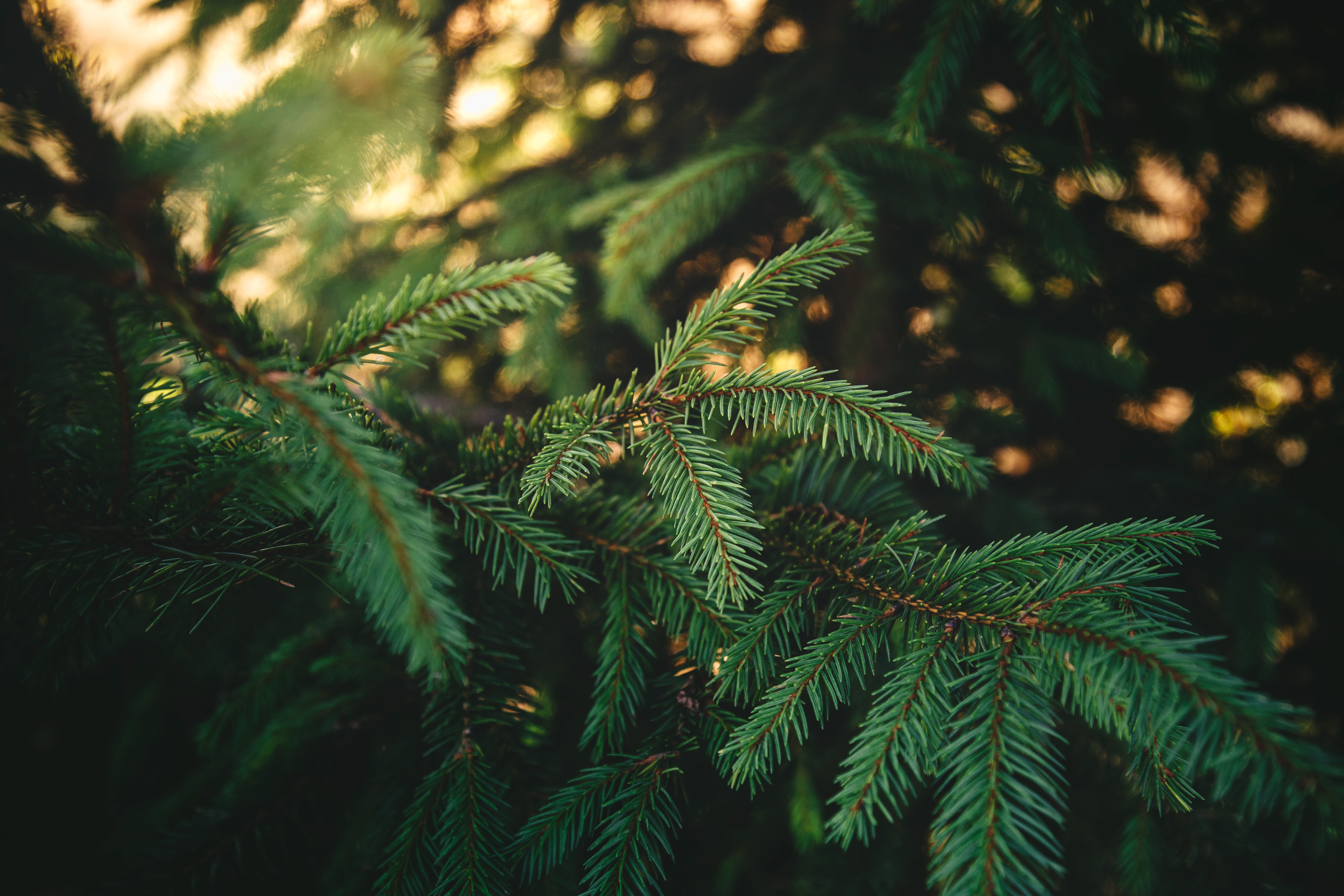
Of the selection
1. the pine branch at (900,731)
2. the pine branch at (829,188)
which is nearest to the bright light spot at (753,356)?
the pine branch at (829,188)

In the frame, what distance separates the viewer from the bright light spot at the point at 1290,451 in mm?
1338

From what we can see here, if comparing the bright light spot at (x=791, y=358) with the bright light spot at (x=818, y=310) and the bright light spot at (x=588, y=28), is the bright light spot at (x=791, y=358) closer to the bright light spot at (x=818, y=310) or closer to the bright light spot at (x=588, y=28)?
the bright light spot at (x=818, y=310)

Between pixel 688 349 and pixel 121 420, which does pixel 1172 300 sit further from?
pixel 121 420

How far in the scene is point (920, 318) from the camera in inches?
59.2

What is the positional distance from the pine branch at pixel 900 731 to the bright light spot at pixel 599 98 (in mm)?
1765

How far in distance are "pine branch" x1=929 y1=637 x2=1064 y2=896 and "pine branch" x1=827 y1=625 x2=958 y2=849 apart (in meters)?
0.02

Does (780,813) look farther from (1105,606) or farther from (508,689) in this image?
(1105,606)

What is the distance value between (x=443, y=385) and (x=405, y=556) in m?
1.60

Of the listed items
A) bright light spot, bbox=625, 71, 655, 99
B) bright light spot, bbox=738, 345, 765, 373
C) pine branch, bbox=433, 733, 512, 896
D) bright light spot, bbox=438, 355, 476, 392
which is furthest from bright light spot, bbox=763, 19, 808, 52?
pine branch, bbox=433, 733, 512, 896

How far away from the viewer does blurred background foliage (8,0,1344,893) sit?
92cm

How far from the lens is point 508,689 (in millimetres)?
641

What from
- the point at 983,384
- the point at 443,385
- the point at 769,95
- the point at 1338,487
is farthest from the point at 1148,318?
the point at 443,385

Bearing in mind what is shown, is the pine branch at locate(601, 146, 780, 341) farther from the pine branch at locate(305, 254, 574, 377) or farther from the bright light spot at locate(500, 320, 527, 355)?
the pine branch at locate(305, 254, 574, 377)

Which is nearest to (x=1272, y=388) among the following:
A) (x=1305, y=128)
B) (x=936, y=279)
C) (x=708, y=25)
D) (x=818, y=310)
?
(x=1305, y=128)
